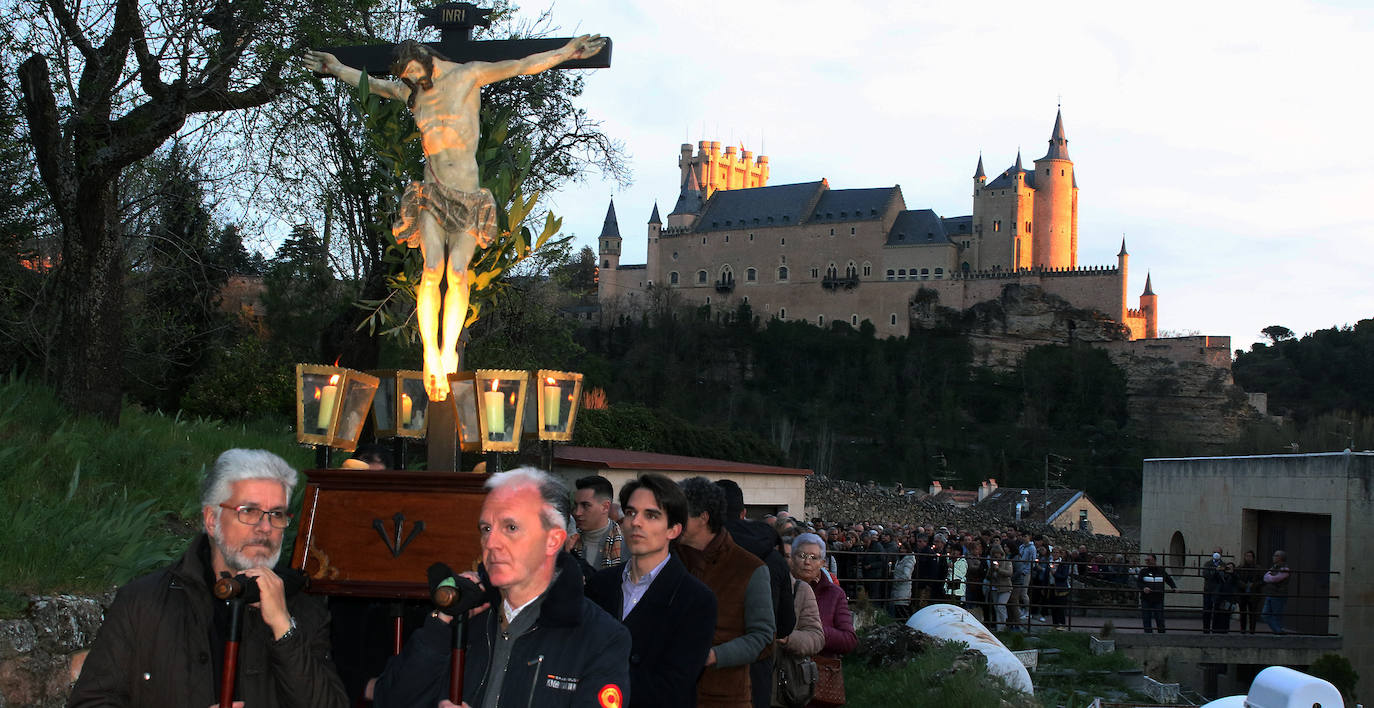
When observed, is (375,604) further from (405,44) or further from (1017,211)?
(1017,211)

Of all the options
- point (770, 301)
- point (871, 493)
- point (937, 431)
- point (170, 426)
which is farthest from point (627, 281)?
point (170, 426)

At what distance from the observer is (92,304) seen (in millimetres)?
9227

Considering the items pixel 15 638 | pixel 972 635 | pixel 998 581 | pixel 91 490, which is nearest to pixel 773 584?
pixel 15 638

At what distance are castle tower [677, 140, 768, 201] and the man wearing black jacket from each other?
107 m

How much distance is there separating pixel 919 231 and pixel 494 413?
309ft

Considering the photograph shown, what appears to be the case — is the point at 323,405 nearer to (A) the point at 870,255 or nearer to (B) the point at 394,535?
(B) the point at 394,535

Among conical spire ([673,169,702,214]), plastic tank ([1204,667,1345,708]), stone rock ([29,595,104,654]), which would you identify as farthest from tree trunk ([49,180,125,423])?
conical spire ([673,169,702,214])

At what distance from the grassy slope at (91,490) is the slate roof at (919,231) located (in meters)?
88.3

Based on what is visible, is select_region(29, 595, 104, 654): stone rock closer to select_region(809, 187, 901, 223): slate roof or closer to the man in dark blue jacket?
the man in dark blue jacket

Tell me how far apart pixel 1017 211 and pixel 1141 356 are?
14.3 m

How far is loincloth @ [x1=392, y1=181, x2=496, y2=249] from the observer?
452 centimetres

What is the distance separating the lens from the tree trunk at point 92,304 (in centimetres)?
905

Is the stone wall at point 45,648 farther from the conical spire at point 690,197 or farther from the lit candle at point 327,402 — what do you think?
the conical spire at point 690,197

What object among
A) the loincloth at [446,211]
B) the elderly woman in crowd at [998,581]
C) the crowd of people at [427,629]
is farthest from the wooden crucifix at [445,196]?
the elderly woman in crowd at [998,581]
